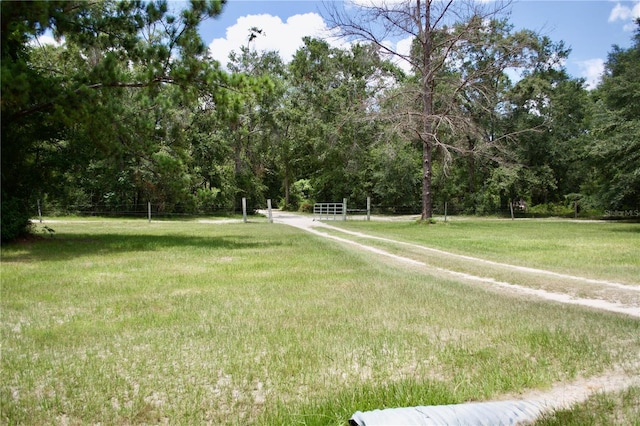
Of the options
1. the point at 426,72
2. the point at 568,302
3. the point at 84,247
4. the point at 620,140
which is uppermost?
the point at 426,72

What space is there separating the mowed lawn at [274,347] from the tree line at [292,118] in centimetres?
742

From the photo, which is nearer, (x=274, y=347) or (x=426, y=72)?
(x=274, y=347)

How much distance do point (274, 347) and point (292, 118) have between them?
137 ft

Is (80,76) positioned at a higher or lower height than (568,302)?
higher

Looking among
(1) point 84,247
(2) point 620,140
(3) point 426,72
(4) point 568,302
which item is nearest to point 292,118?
(3) point 426,72

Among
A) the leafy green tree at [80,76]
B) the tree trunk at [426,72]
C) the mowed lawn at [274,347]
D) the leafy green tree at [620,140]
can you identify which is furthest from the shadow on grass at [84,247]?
the leafy green tree at [620,140]

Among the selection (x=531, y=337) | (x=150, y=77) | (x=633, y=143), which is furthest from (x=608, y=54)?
(x=531, y=337)

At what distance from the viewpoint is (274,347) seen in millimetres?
4297

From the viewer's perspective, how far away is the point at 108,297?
6605 mm

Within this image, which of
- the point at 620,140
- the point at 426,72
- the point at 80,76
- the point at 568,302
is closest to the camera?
the point at 568,302

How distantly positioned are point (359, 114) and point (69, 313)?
20.2 m

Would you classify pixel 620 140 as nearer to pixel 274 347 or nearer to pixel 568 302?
pixel 568 302

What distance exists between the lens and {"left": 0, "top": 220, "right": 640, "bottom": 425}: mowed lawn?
10.4ft

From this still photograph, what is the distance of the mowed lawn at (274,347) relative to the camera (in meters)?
3.16
